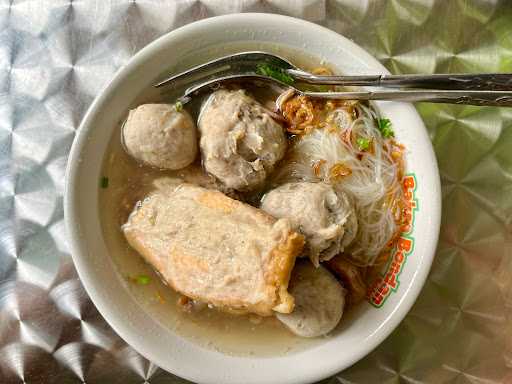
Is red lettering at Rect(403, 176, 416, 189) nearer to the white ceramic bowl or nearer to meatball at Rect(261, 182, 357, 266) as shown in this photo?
the white ceramic bowl

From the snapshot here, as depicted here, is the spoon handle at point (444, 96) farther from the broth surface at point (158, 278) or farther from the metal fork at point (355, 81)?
the broth surface at point (158, 278)

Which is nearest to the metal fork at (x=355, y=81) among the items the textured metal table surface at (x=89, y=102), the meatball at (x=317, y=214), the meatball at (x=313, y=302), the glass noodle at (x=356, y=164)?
the glass noodle at (x=356, y=164)

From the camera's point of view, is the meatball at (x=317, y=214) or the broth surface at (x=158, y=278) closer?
the meatball at (x=317, y=214)

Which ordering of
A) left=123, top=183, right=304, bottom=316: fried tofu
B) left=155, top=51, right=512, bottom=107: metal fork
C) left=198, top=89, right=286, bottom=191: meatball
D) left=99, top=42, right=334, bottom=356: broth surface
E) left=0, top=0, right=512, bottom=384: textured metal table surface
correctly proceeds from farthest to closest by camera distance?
1. left=0, top=0, right=512, bottom=384: textured metal table surface
2. left=99, top=42, right=334, bottom=356: broth surface
3. left=198, top=89, right=286, bottom=191: meatball
4. left=155, top=51, right=512, bottom=107: metal fork
5. left=123, top=183, right=304, bottom=316: fried tofu

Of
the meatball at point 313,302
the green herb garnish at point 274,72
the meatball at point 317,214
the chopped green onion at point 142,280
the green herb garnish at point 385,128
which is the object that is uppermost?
the green herb garnish at point 274,72

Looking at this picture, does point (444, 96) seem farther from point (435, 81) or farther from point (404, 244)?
point (404, 244)

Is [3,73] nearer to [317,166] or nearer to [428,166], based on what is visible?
[317,166]

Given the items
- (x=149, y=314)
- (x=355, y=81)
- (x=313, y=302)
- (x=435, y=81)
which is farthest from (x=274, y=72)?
(x=149, y=314)

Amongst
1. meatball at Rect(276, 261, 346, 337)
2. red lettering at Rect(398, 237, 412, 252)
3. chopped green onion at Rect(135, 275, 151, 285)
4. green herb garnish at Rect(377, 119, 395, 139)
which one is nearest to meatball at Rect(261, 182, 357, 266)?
meatball at Rect(276, 261, 346, 337)

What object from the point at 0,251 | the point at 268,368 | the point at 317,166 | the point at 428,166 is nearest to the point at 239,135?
the point at 317,166
